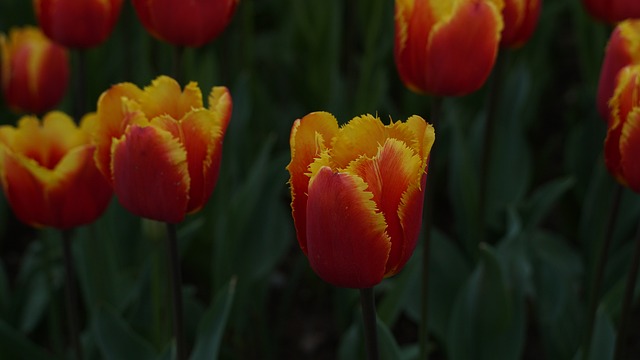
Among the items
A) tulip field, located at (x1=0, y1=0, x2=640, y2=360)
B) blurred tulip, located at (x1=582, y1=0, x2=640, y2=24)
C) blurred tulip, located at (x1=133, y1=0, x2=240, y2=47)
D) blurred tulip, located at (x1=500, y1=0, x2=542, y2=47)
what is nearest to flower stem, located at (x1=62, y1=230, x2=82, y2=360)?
tulip field, located at (x1=0, y1=0, x2=640, y2=360)

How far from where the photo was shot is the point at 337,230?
0.84m

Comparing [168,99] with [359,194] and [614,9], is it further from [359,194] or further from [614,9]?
[614,9]

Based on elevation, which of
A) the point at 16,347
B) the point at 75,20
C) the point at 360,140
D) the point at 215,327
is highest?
the point at 360,140

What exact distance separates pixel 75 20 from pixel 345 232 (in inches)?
31.1

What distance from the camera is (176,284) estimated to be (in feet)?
3.65

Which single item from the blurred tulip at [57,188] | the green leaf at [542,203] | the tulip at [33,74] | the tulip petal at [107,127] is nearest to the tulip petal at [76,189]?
the blurred tulip at [57,188]

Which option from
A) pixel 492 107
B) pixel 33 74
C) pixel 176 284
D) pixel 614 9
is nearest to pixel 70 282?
pixel 176 284

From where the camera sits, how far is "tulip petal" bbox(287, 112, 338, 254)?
0.87 meters

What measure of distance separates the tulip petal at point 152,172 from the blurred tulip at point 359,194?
0.61ft

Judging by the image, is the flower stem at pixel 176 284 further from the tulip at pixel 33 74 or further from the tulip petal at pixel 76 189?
the tulip at pixel 33 74

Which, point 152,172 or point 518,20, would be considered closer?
point 152,172

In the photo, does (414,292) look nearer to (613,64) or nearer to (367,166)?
(613,64)

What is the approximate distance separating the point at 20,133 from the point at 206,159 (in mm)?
371

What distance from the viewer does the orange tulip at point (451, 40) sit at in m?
1.21
